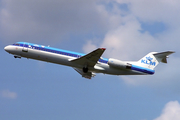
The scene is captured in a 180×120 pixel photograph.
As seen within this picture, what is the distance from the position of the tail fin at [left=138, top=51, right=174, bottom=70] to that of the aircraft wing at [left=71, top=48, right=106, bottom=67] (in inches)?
287

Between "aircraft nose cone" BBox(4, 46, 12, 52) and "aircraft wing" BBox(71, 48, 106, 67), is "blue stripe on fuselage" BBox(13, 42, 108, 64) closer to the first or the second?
"aircraft wing" BBox(71, 48, 106, 67)

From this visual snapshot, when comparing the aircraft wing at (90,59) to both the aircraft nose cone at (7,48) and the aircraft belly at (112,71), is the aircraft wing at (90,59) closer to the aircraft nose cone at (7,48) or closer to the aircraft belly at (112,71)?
the aircraft belly at (112,71)

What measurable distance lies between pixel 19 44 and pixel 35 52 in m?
2.74

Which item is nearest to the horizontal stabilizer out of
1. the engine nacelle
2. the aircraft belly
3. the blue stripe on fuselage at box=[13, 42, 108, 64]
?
the aircraft belly

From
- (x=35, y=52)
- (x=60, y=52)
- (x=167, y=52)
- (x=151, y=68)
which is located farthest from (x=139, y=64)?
(x=35, y=52)

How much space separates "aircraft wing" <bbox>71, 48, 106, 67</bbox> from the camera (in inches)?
1402

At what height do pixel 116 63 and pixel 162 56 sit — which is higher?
pixel 162 56

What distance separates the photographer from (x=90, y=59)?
121ft

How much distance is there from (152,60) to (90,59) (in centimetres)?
952

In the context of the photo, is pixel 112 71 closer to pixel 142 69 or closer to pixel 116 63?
pixel 116 63

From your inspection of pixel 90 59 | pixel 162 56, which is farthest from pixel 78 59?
pixel 162 56

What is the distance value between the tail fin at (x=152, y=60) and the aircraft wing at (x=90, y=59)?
23.9 feet

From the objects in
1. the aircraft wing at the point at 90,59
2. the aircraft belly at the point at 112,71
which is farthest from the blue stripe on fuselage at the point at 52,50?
the aircraft wing at the point at 90,59

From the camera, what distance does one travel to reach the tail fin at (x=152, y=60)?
132 ft
